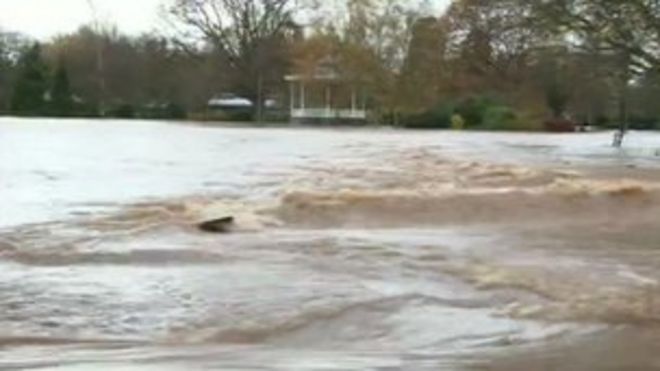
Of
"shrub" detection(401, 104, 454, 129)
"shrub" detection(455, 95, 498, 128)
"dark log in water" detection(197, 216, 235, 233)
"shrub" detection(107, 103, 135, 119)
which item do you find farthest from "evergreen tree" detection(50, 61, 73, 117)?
"dark log in water" detection(197, 216, 235, 233)

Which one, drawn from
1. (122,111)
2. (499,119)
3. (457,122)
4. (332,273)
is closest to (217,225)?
(332,273)

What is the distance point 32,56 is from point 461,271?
80.1 m

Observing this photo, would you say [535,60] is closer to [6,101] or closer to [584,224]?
[584,224]

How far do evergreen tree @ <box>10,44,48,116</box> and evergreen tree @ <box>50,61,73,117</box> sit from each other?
0.65 meters

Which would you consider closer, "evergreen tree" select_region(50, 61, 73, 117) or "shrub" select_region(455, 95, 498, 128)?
"shrub" select_region(455, 95, 498, 128)

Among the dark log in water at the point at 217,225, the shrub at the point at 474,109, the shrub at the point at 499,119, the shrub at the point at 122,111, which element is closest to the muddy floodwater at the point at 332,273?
the dark log in water at the point at 217,225

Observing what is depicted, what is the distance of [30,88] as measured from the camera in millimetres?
85688

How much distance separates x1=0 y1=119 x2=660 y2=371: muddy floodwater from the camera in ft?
24.4

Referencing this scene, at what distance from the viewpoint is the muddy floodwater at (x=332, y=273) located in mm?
7441

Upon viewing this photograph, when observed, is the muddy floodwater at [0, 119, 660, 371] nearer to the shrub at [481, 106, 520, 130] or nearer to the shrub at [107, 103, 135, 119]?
the shrub at [481, 106, 520, 130]

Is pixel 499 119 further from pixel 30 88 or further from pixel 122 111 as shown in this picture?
pixel 30 88

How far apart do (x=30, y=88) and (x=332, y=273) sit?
255 feet

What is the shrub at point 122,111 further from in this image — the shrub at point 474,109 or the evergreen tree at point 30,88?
the shrub at point 474,109

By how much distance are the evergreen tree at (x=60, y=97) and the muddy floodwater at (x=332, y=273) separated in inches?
2490
